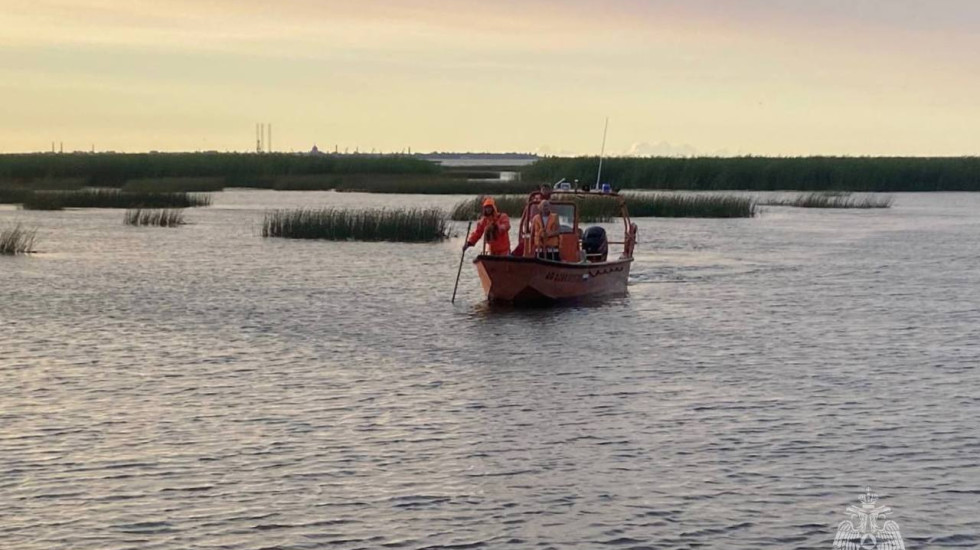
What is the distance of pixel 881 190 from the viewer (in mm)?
93062

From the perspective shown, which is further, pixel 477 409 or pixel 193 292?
pixel 193 292

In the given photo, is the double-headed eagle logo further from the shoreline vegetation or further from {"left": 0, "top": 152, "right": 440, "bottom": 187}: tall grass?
{"left": 0, "top": 152, "right": 440, "bottom": 187}: tall grass

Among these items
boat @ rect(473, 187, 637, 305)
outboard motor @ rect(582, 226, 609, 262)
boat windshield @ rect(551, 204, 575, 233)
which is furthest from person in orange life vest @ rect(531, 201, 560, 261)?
outboard motor @ rect(582, 226, 609, 262)

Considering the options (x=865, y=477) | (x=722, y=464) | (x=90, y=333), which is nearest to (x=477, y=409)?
(x=722, y=464)

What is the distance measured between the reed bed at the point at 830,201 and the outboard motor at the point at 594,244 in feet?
148

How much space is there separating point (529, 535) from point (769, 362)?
1051cm

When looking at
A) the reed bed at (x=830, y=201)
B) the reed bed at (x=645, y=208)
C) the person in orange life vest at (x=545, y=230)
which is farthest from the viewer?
the reed bed at (x=830, y=201)

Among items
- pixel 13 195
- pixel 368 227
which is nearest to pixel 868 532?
pixel 368 227

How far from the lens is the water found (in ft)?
41.9

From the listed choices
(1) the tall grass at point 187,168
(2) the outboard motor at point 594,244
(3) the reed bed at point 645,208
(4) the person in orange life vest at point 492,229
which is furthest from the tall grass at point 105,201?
(4) the person in orange life vest at point 492,229

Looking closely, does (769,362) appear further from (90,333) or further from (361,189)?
(361,189)

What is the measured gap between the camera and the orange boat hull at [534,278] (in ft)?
91.1

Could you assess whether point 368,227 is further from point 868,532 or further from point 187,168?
point 187,168

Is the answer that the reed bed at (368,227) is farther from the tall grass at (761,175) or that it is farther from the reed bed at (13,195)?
the tall grass at (761,175)
